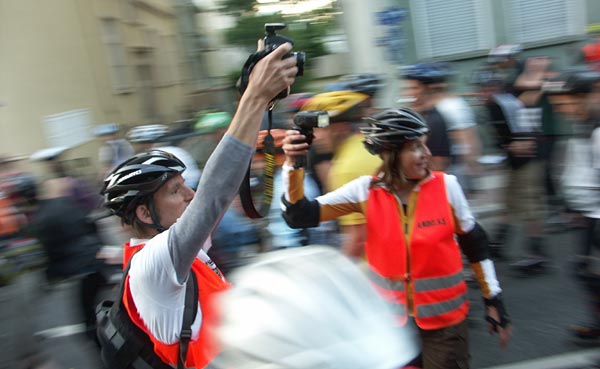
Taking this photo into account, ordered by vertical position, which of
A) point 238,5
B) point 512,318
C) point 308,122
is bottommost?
point 512,318

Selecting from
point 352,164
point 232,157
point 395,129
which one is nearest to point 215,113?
point 352,164

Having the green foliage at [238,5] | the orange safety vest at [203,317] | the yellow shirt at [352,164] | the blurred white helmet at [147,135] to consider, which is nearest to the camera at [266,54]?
the orange safety vest at [203,317]

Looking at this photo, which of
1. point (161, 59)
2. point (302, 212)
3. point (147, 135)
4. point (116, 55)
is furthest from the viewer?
point (161, 59)

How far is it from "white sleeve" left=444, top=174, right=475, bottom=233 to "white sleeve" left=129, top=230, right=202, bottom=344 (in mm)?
1487

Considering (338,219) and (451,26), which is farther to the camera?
(451,26)

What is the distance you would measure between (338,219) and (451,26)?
6794 mm

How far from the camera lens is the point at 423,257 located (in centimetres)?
298

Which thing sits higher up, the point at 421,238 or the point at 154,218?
the point at 154,218

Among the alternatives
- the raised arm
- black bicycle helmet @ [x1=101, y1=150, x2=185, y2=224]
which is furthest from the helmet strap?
the raised arm

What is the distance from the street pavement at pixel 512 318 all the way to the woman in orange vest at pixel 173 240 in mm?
3215

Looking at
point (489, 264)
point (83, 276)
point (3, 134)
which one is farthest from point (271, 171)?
point (3, 134)

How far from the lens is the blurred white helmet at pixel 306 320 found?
4.13 feet

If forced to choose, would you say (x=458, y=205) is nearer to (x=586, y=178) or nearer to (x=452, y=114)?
(x=586, y=178)

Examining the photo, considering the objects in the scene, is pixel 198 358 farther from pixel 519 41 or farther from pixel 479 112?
pixel 519 41
